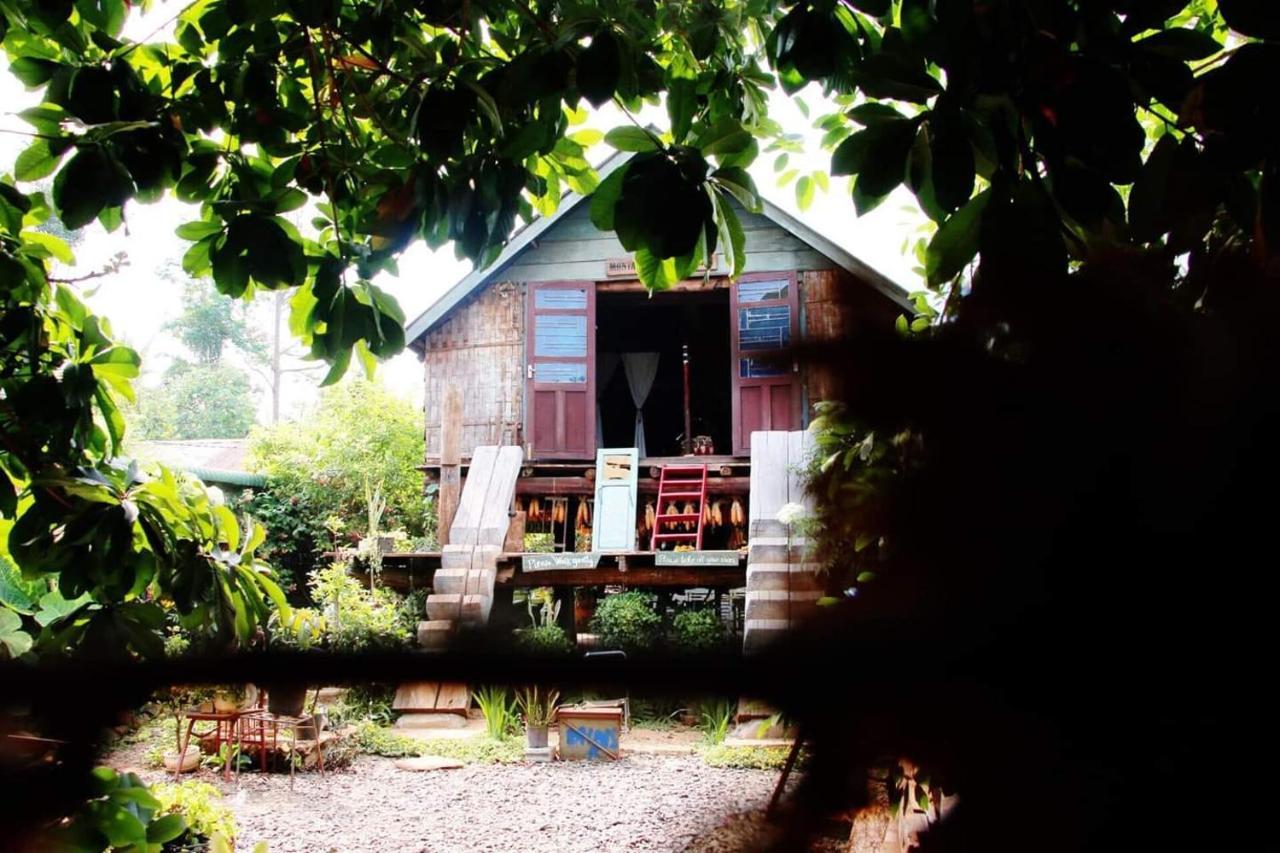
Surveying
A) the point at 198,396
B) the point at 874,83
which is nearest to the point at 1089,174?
the point at 874,83

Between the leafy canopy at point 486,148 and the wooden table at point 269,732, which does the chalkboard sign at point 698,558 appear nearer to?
the wooden table at point 269,732

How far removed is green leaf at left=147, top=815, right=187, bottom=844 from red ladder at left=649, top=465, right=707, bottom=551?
5.96m

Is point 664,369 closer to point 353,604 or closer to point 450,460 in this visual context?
point 450,460

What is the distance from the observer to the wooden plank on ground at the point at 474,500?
6.11 m

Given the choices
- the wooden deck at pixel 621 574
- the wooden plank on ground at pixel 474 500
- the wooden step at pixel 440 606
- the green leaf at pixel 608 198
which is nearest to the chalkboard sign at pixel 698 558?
the wooden deck at pixel 621 574

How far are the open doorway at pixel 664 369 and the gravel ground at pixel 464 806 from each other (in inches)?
153

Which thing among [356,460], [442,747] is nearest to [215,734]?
[442,747]

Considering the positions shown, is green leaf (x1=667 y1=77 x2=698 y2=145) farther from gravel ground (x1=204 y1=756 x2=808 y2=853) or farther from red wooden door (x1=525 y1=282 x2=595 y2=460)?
red wooden door (x1=525 y1=282 x2=595 y2=460)

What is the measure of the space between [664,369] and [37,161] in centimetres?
839

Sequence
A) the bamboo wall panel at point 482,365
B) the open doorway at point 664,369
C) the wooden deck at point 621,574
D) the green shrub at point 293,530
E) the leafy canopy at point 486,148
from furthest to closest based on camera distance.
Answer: the green shrub at point 293,530 → the open doorway at point 664,369 → the bamboo wall panel at point 482,365 → the wooden deck at point 621,574 → the leafy canopy at point 486,148

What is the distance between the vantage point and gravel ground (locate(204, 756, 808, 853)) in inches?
191

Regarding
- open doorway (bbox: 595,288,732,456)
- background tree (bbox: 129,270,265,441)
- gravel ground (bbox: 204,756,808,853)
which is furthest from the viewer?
background tree (bbox: 129,270,265,441)

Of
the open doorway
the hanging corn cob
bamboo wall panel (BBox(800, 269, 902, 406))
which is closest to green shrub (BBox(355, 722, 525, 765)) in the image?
the hanging corn cob

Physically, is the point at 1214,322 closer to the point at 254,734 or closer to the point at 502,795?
the point at 502,795
